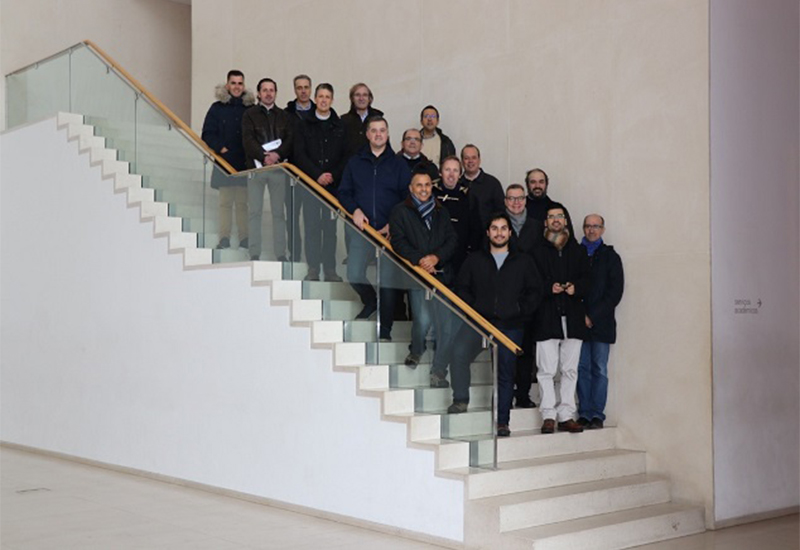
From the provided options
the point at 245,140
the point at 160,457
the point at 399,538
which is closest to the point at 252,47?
the point at 245,140

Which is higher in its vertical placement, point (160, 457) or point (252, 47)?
point (252, 47)

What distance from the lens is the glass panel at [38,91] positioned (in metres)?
10.7

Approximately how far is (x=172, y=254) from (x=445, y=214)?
288cm

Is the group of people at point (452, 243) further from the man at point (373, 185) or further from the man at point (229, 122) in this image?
the man at point (229, 122)

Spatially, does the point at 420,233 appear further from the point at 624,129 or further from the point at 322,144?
the point at 624,129

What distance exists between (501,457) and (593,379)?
3.98 ft

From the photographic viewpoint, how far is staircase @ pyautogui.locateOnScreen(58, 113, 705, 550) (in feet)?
20.3

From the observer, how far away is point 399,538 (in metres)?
6.58

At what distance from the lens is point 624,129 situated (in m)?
7.84

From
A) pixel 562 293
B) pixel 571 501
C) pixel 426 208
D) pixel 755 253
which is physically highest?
pixel 426 208

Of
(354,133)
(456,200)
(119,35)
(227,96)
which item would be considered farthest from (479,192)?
(119,35)

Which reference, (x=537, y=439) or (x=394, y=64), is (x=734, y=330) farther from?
(x=394, y=64)

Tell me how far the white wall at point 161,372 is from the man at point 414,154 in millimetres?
1502

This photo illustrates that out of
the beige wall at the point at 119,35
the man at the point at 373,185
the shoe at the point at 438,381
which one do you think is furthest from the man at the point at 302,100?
the beige wall at the point at 119,35
